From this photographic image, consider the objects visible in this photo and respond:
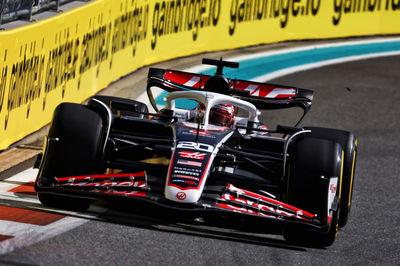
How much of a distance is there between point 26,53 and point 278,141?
3567 mm

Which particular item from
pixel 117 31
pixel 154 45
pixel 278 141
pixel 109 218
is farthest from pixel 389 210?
pixel 154 45

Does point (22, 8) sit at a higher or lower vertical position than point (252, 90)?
higher

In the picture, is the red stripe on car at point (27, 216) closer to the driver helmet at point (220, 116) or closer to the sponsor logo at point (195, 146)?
the sponsor logo at point (195, 146)

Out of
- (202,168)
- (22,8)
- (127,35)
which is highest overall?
(22,8)

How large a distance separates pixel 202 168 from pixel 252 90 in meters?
2.32

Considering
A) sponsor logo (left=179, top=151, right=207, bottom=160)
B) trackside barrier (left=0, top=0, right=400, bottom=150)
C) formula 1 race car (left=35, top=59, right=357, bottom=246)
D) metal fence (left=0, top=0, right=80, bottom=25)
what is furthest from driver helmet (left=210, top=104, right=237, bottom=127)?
metal fence (left=0, top=0, right=80, bottom=25)

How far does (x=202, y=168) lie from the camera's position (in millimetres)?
7980

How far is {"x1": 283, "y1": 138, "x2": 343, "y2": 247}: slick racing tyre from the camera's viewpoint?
26.4 ft

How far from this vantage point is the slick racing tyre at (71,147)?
8.20 m

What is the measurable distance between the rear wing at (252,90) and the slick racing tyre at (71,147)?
1867 millimetres

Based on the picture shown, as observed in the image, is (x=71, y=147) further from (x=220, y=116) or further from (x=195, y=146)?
(x=220, y=116)

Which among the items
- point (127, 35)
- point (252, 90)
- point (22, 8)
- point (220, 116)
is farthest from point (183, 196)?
point (127, 35)

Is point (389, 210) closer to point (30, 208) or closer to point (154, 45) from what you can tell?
point (30, 208)

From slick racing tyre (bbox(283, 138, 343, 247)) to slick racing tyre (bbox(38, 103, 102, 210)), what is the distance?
1630 mm
